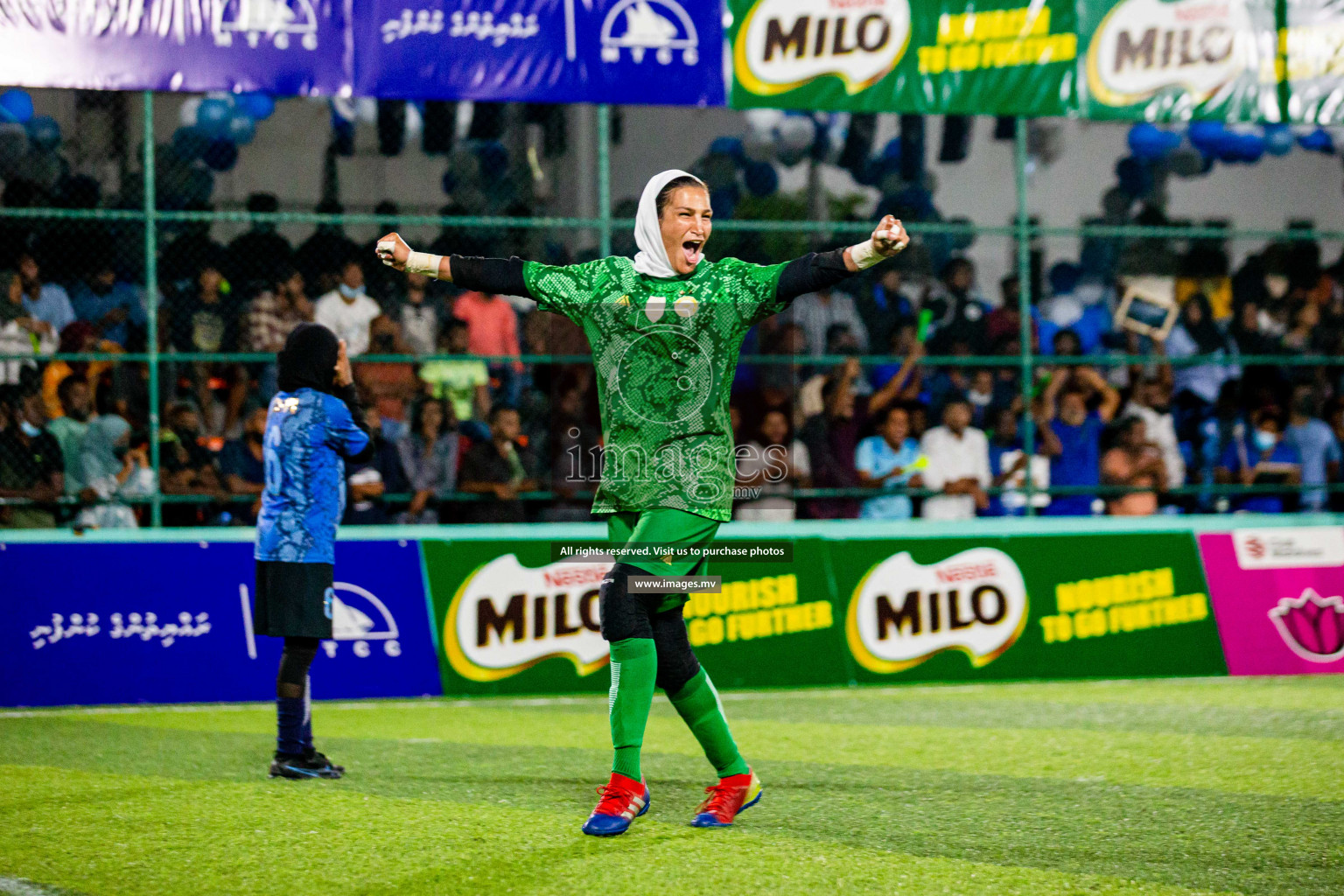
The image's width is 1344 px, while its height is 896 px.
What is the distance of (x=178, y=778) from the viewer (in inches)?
245

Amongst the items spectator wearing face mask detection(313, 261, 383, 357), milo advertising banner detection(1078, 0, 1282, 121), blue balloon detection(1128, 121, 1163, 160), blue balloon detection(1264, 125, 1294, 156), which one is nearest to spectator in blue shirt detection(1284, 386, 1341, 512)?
milo advertising banner detection(1078, 0, 1282, 121)

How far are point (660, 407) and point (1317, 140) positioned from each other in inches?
497

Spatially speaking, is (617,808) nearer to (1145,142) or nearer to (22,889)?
(22,889)

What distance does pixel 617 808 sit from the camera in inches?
196

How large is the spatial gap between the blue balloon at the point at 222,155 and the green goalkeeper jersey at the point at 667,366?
811cm

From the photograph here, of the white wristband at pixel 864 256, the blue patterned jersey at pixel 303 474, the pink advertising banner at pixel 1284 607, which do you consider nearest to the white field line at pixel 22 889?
the blue patterned jersey at pixel 303 474

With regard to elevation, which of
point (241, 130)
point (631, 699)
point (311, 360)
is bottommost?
point (631, 699)

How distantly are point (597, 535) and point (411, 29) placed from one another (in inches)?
148

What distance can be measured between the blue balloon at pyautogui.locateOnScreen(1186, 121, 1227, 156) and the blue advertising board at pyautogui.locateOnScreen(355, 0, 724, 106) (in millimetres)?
6914

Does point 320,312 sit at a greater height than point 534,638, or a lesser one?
greater

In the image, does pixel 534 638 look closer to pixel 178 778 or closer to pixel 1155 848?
pixel 178 778

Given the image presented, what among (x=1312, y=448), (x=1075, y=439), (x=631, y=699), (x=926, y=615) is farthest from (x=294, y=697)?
(x=1312, y=448)

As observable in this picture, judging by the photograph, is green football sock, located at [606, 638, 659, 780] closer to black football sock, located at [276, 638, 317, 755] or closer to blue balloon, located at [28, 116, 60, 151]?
black football sock, located at [276, 638, 317, 755]

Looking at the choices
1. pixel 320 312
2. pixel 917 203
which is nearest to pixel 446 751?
pixel 320 312
